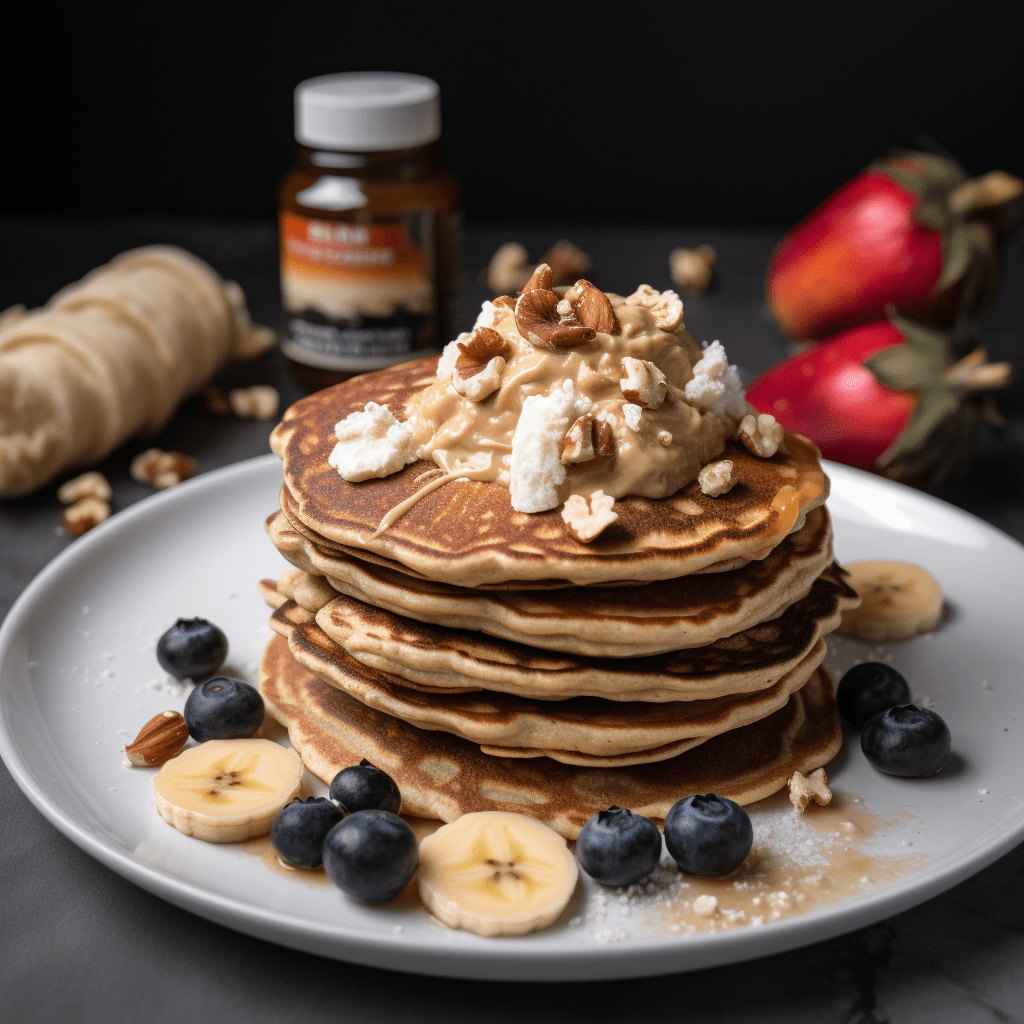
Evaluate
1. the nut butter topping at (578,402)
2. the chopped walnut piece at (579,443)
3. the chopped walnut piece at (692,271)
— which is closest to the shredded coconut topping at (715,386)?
the nut butter topping at (578,402)

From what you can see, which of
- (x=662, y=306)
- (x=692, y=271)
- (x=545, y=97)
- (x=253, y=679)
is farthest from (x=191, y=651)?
(x=545, y=97)

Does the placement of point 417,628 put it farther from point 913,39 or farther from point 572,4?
point 913,39

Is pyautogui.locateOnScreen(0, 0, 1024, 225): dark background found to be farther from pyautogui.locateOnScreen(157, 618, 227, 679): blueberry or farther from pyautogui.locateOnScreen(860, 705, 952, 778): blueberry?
pyautogui.locateOnScreen(860, 705, 952, 778): blueberry

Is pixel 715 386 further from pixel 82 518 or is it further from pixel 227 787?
pixel 82 518

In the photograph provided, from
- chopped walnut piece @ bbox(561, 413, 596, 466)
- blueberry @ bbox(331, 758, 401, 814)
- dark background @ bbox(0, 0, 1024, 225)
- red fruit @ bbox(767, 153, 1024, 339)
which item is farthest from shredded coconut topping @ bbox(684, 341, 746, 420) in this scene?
dark background @ bbox(0, 0, 1024, 225)

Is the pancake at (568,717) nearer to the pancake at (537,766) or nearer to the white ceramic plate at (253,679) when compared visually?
the pancake at (537,766)

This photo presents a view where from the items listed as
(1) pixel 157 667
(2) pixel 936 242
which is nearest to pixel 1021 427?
(2) pixel 936 242
